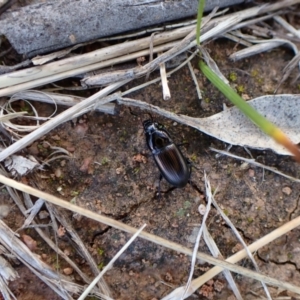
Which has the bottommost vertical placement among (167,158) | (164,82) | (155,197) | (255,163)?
(255,163)

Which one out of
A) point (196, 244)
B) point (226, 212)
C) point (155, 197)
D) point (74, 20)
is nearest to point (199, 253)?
point (196, 244)

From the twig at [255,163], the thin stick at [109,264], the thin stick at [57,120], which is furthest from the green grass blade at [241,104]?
the thin stick at [109,264]

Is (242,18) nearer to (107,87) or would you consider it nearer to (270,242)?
(107,87)

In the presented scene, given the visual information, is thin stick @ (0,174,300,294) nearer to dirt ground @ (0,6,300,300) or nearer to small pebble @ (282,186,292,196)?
dirt ground @ (0,6,300,300)

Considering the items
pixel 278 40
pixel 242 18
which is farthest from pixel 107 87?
pixel 278 40

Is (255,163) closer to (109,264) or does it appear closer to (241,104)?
(241,104)
